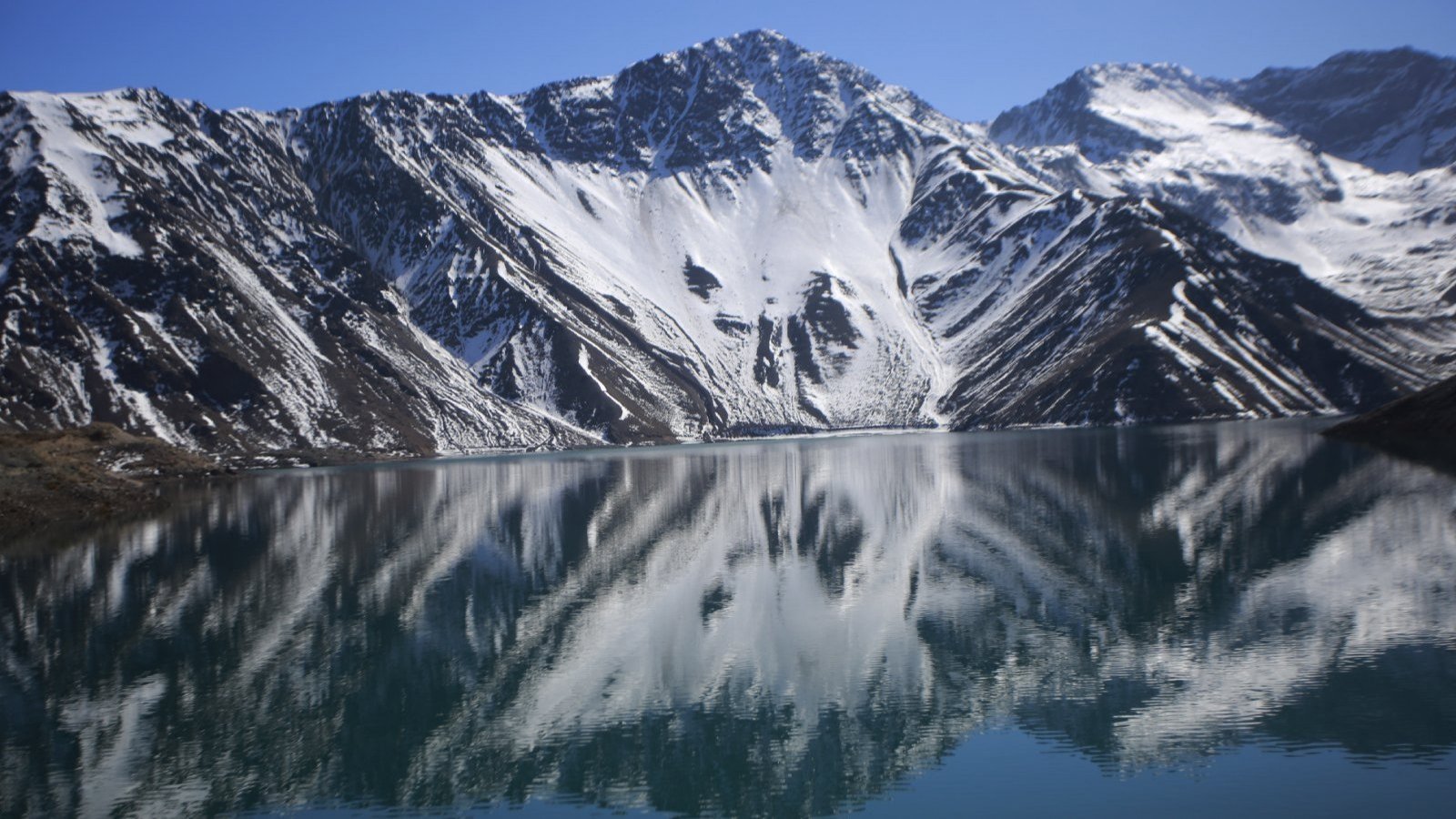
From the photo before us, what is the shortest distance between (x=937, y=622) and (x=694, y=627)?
1114 cm

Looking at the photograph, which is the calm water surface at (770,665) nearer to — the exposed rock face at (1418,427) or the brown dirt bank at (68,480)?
the brown dirt bank at (68,480)

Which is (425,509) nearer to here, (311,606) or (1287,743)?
(311,606)

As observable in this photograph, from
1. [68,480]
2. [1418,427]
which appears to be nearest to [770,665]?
[68,480]

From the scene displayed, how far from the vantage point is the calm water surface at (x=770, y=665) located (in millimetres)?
31312

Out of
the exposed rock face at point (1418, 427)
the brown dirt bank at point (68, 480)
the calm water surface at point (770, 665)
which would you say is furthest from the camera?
the exposed rock face at point (1418, 427)

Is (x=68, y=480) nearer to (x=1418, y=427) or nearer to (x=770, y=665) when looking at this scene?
(x=770, y=665)

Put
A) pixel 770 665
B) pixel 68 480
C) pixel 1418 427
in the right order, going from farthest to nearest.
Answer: pixel 1418 427
pixel 68 480
pixel 770 665

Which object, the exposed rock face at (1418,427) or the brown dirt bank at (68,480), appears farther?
the exposed rock face at (1418,427)

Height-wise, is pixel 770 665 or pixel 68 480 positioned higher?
pixel 68 480

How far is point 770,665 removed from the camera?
4362cm

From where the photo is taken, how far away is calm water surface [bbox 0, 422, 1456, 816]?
31.3 meters

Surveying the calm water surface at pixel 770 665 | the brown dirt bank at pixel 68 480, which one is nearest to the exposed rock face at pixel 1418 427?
the calm water surface at pixel 770 665

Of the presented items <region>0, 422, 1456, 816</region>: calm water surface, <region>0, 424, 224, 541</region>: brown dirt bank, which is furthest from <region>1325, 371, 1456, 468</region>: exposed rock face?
<region>0, 424, 224, 541</region>: brown dirt bank

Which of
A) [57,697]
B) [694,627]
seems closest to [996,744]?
[694,627]
